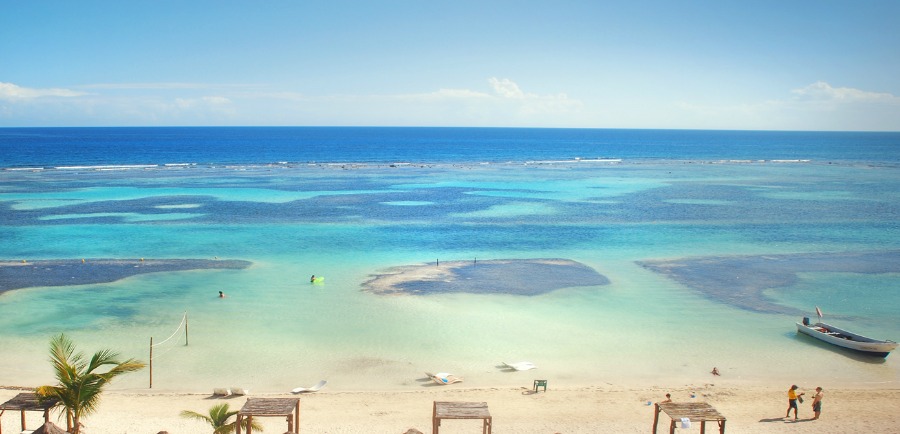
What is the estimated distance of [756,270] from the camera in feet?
97.8

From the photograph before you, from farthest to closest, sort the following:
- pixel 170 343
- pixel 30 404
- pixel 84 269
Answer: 1. pixel 84 269
2. pixel 170 343
3. pixel 30 404

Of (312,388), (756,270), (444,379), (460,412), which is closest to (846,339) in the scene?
(756,270)

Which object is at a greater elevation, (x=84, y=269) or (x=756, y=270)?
(x=756, y=270)

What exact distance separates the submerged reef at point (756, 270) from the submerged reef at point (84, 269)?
68.4 ft

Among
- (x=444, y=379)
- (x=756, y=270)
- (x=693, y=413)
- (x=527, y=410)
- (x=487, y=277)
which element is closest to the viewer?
(x=693, y=413)

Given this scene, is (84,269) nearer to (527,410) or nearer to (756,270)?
(527,410)

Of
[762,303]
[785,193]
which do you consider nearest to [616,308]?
[762,303]

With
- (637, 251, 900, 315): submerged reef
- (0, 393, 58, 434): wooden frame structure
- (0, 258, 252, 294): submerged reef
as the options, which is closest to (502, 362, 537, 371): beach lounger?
(637, 251, 900, 315): submerged reef

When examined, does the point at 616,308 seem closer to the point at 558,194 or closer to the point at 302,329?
the point at 302,329

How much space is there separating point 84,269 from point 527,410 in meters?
23.0

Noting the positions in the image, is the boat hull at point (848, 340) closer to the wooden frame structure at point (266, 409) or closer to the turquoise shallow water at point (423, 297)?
the turquoise shallow water at point (423, 297)

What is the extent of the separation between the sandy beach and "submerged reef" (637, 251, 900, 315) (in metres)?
7.97

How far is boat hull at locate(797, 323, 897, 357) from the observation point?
19188 mm

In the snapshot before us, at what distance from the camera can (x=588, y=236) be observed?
124ft
